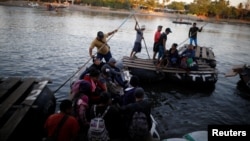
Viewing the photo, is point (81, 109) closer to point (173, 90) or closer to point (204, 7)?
point (173, 90)

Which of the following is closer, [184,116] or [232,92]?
[184,116]

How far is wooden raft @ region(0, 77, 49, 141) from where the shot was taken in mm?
5791

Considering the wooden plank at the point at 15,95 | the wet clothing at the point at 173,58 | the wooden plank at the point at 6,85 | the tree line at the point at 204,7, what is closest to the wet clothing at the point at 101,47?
the wet clothing at the point at 173,58

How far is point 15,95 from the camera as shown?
7094mm

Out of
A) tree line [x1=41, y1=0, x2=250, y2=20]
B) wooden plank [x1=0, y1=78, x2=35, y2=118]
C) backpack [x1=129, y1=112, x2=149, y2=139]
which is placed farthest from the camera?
tree line [x1=41, y1=0, x2=250, y2=20]

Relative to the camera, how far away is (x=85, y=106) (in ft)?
19.2

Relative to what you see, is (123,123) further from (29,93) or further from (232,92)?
(232,92)

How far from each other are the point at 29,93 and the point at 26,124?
1.33 metres

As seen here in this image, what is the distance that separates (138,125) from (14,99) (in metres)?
3.66

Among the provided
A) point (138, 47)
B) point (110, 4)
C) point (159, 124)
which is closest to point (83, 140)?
point (159, 124)

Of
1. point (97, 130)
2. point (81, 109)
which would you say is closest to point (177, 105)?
point (81, 109)

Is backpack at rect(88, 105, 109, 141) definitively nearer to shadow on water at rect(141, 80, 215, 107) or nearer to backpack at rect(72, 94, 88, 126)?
backpack at rect(72, 94, 88, 126)

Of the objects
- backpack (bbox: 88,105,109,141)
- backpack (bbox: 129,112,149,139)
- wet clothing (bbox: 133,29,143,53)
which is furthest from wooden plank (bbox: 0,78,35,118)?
wet clothing (bbox: 133,29,143,53)

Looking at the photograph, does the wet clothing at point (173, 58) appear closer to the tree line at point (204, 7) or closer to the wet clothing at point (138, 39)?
the wet clothing at point (138, 39)
